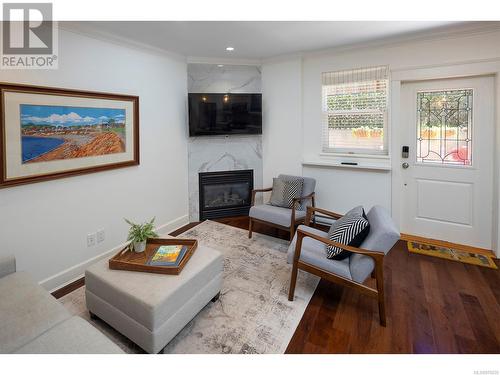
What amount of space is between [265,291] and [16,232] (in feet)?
7.08

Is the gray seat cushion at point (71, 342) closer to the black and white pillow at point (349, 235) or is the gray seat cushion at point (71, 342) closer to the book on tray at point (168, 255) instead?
the book on tray at point (168, 255)

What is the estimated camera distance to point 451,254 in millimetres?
3148

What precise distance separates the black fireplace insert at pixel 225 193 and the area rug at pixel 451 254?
246cm

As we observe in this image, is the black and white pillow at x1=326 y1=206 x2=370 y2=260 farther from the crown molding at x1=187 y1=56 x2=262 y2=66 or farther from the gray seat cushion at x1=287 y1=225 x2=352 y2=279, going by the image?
the crown molding at x1=187 y1=56 x2=262 y2=66

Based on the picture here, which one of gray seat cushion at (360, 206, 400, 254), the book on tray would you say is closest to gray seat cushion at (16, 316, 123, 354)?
the book on tray

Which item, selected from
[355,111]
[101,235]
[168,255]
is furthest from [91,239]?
[355,111]

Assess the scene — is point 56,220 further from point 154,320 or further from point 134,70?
point 134,70

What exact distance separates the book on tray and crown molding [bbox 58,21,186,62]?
2.20 meters

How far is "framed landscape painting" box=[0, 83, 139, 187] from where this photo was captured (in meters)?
2.18

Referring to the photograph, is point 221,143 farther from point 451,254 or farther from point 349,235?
point 451,254

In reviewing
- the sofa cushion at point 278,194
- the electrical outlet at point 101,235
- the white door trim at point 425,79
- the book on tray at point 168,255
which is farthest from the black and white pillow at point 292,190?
the electrical outlet at point 101,235

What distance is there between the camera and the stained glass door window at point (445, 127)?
3.19 metres
